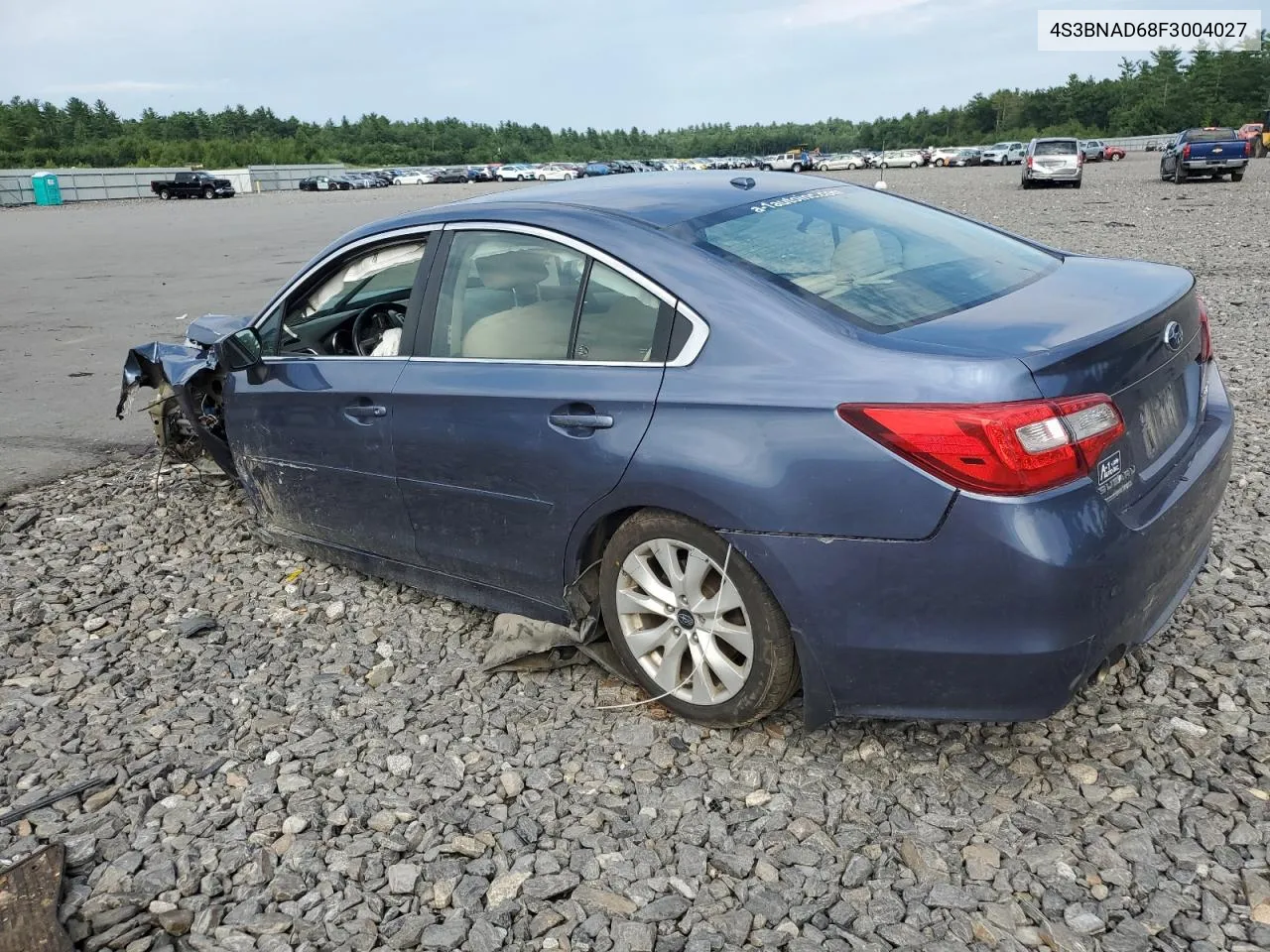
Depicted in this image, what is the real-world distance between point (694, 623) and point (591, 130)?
193976 millimetres

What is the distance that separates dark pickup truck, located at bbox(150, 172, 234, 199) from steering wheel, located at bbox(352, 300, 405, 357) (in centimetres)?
6655

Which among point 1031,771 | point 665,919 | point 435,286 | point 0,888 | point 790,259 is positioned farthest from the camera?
point 435,286

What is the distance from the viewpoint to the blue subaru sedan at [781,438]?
106 inches

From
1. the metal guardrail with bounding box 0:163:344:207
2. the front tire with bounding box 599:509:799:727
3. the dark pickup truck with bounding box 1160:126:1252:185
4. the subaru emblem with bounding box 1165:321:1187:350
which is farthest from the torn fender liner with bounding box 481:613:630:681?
the metal guardrail with bounding box 0:163:344:207

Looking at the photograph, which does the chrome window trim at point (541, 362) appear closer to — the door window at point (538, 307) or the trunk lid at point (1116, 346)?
the door window at point (538, 307)

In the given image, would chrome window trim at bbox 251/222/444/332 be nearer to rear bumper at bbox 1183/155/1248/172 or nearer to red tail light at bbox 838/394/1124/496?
red tail light at bbox 838/394/1124/496

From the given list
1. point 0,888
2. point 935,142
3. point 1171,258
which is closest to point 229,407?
point 0,888

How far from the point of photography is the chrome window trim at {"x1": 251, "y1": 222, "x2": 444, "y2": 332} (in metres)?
4.12

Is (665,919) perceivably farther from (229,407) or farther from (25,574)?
(25,574)

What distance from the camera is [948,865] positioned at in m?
2.76

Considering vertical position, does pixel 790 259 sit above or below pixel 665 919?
above

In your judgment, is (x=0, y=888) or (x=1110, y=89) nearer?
(x=0, y=888)

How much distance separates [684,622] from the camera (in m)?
3.31

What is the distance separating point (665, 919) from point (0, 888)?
6.06 feet
